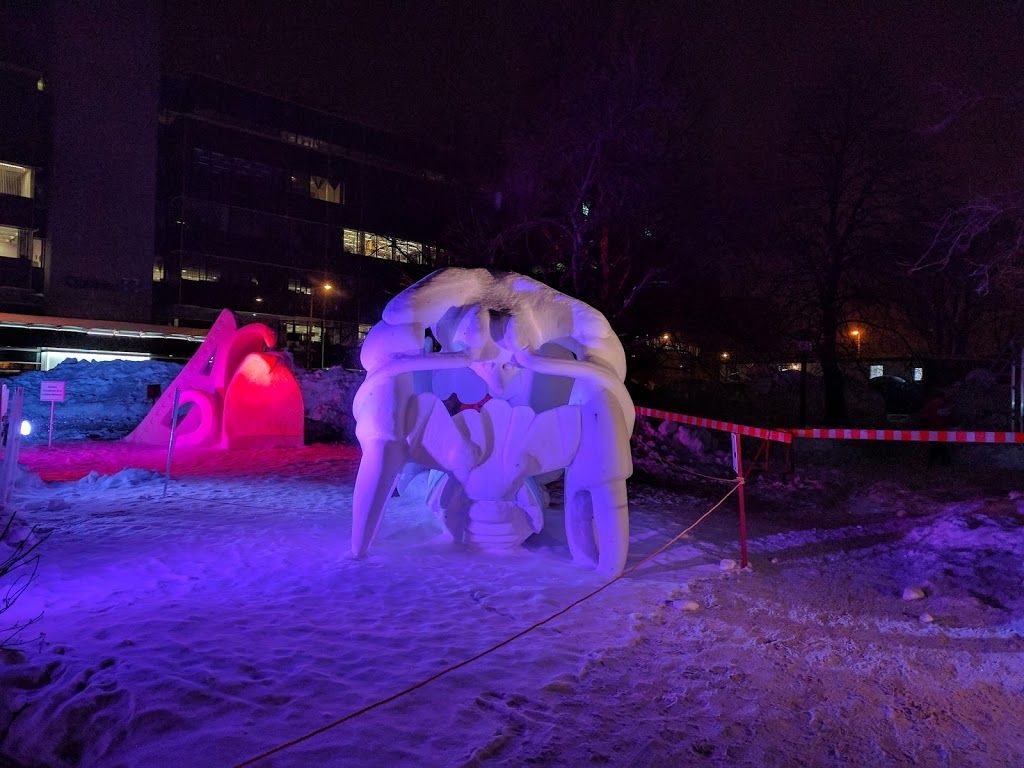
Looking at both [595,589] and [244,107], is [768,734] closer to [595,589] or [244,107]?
[595,589]

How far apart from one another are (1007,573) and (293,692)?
6.32 meters

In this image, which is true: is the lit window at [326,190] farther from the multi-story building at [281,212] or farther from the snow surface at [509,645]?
the snow surface at [509,645]

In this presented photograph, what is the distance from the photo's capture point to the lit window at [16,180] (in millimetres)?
35594

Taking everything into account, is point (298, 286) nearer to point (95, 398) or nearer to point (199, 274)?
point (199, 274)

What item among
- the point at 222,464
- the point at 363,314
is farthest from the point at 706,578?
the point at 363,314

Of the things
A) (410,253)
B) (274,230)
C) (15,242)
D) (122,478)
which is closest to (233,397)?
(122,478)

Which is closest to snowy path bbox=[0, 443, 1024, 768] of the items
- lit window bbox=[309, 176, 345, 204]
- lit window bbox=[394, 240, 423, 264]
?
lit window bbox=[394, 240, 423, 264]

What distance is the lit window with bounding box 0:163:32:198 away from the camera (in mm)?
35594

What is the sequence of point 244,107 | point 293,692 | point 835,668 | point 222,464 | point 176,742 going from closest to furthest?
1. point 176,742
2. point 293,692
3. point 835,668
4. point 222,464
5. point 244,107

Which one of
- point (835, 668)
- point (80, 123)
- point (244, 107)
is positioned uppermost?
point (244, 107)

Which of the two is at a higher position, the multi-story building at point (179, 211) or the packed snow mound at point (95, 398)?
the multi-story building at point (179, 211)

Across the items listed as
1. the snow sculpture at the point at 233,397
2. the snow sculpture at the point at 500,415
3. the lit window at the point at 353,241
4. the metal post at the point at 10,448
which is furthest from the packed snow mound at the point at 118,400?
the lit window at the point at 353,241

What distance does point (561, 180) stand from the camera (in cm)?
1589

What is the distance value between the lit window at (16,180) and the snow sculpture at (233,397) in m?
29.0
